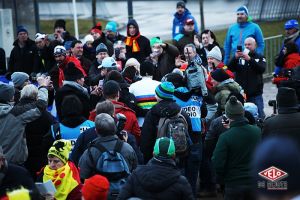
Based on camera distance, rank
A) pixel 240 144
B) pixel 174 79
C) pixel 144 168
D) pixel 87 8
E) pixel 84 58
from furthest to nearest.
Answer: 1. pixel 87 8
2. pixel 84 58
3. pixel 174 79
4. pixel 240 144
5. pixel 144 168

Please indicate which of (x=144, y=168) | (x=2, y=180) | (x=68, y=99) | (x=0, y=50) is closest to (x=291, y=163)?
(x=144, y=168)

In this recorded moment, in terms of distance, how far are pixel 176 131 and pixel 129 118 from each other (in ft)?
2.24

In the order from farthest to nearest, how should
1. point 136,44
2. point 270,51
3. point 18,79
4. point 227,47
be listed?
1. point 270,51
2. point 227,47
3. point 136,44
4. point 18,79

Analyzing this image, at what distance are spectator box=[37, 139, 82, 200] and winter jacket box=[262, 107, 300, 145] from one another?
1.89 m

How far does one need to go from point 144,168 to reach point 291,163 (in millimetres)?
3311

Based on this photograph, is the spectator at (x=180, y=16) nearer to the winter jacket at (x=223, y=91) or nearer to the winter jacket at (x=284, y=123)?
the winter jacket at (x=223, y=91)

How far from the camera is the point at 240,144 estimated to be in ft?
26.6

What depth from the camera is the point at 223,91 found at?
1033 cm

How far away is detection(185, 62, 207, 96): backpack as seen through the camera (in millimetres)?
10344

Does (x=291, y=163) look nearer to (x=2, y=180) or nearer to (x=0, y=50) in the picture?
(x=2, y=180)

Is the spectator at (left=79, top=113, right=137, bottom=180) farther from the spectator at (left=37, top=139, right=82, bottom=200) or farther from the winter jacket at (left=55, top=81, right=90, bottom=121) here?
the winter jacket at (left=55, top=81, right=90, bottom=121)

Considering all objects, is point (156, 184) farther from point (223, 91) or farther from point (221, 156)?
point (223, 91)

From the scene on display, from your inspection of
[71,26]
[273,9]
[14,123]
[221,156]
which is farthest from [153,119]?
[71,26]

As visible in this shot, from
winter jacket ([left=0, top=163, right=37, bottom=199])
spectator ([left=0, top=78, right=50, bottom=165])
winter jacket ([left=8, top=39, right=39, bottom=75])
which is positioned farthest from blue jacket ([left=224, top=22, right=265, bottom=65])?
winter jacket ([left=0, top=163, right=37, bottom=199])
